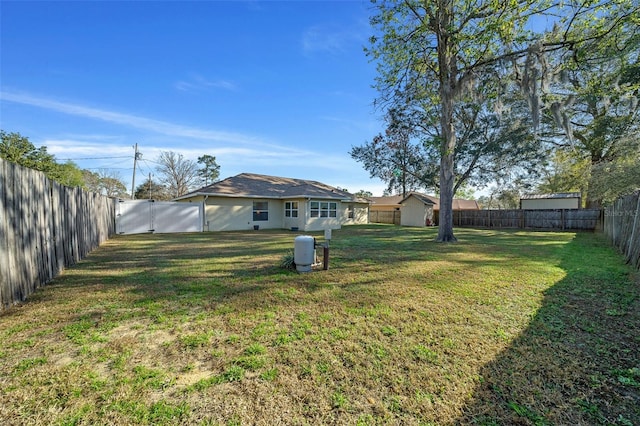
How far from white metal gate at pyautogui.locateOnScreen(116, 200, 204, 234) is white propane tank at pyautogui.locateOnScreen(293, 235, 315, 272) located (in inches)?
449

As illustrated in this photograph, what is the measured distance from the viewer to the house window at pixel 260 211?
679 inches

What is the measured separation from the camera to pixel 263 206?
1756cm

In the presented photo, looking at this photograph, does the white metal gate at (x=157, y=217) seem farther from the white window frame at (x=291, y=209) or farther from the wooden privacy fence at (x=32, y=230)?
the wooden privacy fence at (x=32, y=230)

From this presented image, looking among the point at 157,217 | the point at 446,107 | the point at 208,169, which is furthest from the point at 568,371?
the point at 208,169

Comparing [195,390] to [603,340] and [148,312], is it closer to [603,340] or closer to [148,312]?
[148,312]

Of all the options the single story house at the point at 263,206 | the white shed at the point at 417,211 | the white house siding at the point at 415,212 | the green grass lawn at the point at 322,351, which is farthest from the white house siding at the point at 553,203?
the green grass lawn at the point at 322,351

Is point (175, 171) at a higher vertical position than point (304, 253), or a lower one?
higher

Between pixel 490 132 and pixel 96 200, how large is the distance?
884 inches

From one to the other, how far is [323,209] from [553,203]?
22.0m

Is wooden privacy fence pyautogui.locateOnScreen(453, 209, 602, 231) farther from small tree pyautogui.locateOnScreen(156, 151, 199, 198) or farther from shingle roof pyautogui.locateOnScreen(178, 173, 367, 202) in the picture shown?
small tree pyautogui.locateOnScreen(156, 151, 199, 198)

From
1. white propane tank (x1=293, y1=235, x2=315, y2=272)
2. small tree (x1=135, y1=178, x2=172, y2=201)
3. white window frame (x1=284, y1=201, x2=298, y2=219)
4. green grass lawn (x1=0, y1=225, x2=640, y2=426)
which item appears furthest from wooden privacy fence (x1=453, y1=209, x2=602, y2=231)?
small tree (x1=135, y1=178, x2=172, y2=201)

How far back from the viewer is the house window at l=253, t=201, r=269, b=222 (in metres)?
17.2

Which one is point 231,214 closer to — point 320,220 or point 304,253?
point 320,220

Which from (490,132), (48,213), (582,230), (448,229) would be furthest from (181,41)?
(582,230)
